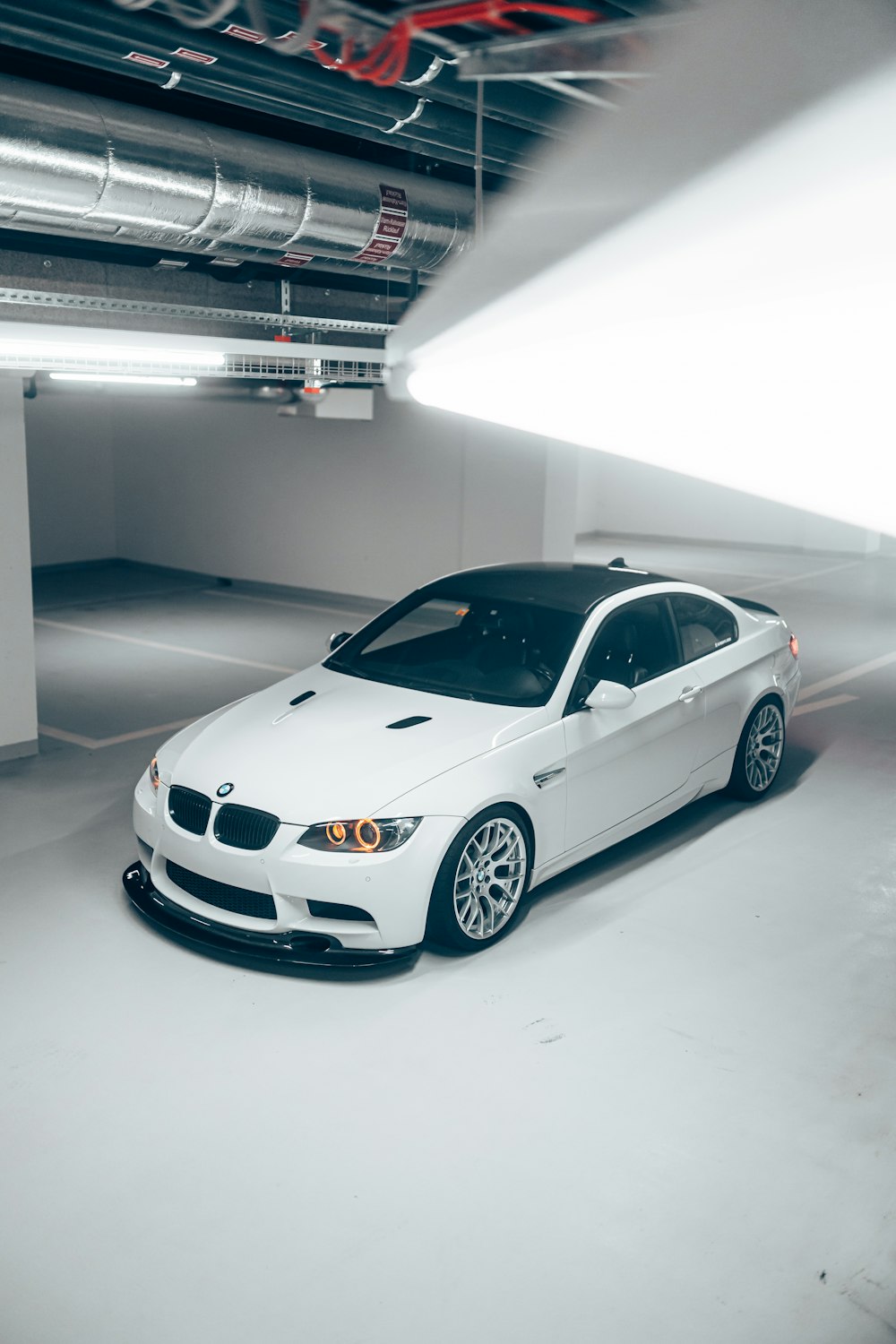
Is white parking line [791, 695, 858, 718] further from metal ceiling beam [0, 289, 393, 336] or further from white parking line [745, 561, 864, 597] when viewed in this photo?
white parking line [745, 561, 864, 597]

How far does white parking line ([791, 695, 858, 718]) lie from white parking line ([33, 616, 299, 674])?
4099 millimetres

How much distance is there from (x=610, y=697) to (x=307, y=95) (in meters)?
2.53

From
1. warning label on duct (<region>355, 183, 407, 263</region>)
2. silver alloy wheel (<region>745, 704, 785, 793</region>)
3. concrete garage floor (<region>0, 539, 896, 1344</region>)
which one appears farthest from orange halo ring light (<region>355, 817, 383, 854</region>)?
warning label on duct (<region>355, 183, 407, 263</region>)

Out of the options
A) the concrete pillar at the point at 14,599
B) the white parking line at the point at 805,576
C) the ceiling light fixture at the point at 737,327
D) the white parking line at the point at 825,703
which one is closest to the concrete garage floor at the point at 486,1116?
the concrete pillar at the point at 14,599

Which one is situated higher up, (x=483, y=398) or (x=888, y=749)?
(x=483, y=398)

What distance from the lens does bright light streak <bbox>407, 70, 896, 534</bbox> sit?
113cm

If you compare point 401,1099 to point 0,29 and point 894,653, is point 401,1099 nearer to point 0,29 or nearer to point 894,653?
point 0,29

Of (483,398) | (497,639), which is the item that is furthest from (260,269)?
(483,398)

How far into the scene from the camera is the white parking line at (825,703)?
8211 mm

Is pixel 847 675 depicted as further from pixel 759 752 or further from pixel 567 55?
pixel 567 55

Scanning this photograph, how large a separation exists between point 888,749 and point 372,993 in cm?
451

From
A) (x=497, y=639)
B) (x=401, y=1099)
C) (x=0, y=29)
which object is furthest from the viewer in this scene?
(x=497, y=639)

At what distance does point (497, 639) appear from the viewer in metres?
5.23

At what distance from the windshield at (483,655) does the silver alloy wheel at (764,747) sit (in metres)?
1.53
